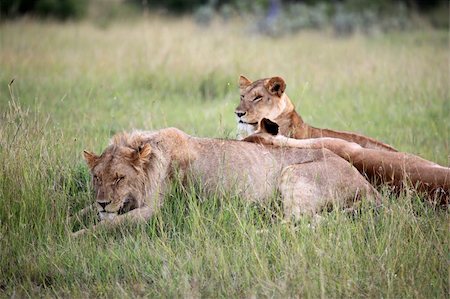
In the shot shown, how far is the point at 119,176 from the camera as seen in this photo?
4969 millimetres

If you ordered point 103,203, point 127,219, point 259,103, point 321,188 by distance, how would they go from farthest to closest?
1. point 259,103
2. point 321,188
3. point 127,219
4. point 103,203

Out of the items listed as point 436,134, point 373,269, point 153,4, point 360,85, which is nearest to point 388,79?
point 360,85

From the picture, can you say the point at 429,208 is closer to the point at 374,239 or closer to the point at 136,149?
the point at 374,239

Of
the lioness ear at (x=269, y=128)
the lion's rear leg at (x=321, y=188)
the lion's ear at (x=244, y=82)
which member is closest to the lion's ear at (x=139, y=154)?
the lion's rear leg at (x=321, y=188)

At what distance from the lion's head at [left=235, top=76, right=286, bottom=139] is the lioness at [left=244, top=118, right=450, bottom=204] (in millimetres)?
824

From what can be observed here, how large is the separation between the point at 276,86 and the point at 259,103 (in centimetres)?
23

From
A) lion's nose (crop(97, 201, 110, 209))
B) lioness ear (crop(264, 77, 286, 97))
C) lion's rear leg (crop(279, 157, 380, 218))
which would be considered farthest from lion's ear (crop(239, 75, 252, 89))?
lion's nose (crop(97, 201, 110, 209))

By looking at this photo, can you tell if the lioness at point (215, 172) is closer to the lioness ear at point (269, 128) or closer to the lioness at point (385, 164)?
the lioness at point (385, 164)

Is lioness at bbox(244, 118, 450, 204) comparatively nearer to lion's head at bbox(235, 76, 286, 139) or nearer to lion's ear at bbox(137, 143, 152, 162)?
lion's head at bbox(235, 76, 286, 139)

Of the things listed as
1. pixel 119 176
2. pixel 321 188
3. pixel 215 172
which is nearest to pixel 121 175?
pixel 119 176

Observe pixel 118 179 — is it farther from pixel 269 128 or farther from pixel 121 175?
pixel 269 128

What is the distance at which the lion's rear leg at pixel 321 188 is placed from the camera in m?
5.31

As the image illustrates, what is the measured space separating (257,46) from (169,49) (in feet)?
7.25

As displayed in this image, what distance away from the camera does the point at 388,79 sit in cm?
1098
